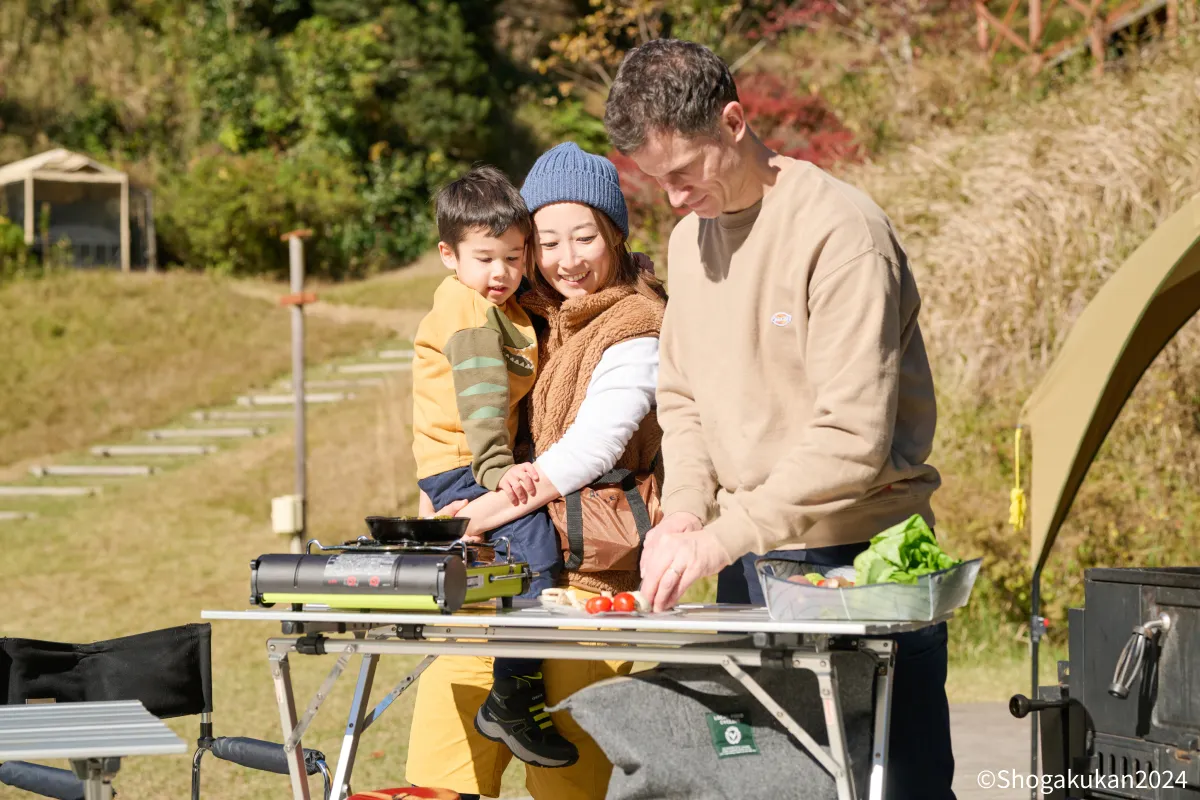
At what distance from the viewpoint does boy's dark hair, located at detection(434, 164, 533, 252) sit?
3.27m

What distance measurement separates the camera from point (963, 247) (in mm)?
9477

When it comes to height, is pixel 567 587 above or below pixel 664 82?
below

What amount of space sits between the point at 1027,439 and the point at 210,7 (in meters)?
21.7

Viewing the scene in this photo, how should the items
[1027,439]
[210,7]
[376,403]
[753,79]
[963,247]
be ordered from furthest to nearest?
[210,7], [753,79], [376,403], [963,247], [1027,439]

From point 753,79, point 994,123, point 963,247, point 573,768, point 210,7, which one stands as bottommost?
point 573,768

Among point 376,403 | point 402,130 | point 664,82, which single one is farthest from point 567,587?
point 402,130

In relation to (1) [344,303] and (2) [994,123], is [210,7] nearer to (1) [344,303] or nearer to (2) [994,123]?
(1) [344,303]

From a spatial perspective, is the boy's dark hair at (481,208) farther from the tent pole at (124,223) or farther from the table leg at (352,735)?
the tent pole at (124,223)

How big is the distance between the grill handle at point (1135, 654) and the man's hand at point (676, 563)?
3.64ft

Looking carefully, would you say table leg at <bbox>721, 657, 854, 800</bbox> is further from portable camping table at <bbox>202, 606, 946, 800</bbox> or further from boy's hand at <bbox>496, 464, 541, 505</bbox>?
boy's hand at <bbox>496, 464, 541, 505</bbox>

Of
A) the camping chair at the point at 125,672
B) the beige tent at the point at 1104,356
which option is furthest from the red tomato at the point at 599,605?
the beige tent at the point at 1104,356

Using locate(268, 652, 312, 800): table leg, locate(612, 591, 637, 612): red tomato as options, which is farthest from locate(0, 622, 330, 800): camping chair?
locate(612, 591, 637, 612): red tomato

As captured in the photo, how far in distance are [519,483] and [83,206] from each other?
69.1 ft

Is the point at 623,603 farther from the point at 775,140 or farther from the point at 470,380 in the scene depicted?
the point at 775,140
